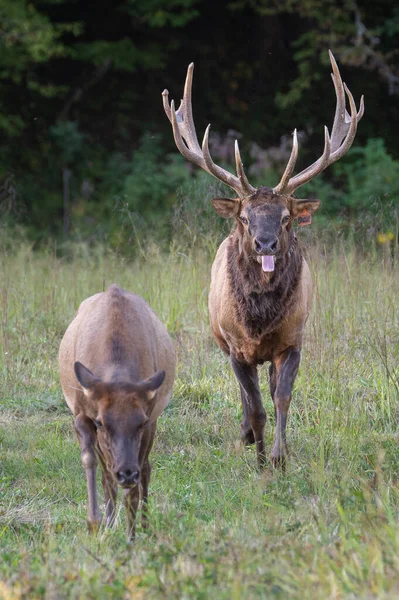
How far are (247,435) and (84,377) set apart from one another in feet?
9.43

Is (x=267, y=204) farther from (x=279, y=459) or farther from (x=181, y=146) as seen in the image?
(x=279, y=459)

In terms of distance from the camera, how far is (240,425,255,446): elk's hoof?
26.2 feet

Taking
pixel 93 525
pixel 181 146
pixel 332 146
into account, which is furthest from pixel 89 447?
pixel 332 146

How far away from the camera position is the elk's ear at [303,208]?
25.3 feet

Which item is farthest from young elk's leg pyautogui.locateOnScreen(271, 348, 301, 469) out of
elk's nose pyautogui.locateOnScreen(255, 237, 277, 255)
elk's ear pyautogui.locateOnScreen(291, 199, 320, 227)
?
elk's ear pyautogui.locateOnScreen(291, 199, 320, 227)

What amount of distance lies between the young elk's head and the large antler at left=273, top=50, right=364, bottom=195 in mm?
2635

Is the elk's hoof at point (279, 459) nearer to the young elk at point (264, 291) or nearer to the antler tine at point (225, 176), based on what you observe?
the young elk at point (264, 291)

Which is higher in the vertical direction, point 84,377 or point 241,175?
point 241,175

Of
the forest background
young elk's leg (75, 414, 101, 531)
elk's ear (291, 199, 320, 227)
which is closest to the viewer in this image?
young elk's leg (75, 414, 101, 531)

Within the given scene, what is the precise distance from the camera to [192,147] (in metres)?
8.75

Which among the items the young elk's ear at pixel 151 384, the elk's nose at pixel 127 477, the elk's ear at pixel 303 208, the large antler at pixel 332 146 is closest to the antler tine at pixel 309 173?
the large antler at pixel 332 146

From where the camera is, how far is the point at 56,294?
35.6 ft

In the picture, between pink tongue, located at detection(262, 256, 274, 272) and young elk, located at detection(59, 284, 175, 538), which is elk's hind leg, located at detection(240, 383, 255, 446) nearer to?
pink tongue, located at detection(262, 256, 274, 272)

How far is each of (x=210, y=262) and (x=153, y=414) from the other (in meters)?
4.85
